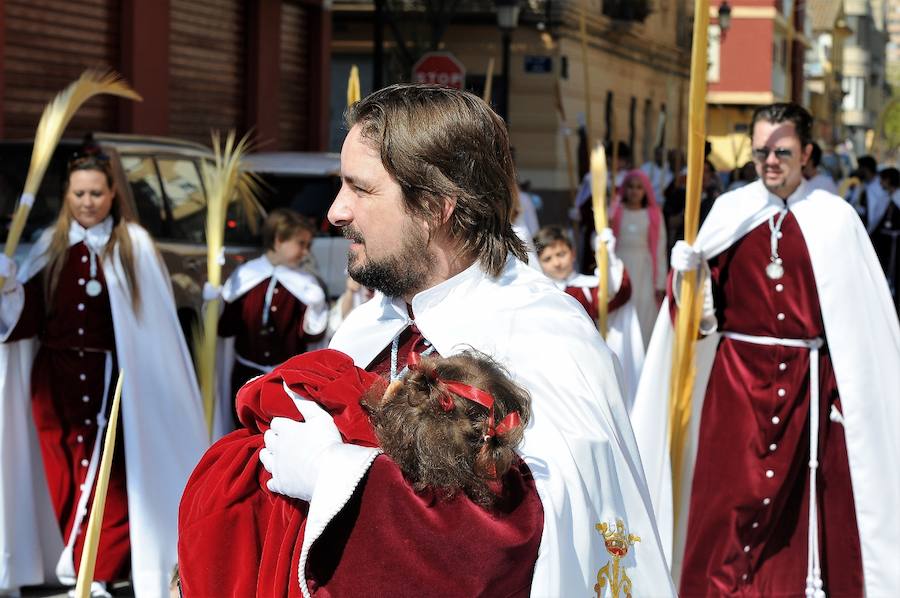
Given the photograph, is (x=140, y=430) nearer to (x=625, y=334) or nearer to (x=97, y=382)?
(x=97, y=382)

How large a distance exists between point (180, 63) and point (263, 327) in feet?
26.2

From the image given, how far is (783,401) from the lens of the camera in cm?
593

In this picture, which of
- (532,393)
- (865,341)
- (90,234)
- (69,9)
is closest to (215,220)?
(90,234)

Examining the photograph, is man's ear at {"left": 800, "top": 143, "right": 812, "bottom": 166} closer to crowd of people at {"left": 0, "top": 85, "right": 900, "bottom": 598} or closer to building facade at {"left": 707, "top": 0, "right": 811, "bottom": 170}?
crowd of people at {"left": 0, "top": 85, "right": 900, "bottom": 598}

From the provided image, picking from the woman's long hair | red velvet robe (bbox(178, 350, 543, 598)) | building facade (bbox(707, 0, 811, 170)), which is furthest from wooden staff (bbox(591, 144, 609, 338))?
building facade (bbox(707, 0, 811, 170))

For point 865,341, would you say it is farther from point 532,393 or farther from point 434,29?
point 434,29

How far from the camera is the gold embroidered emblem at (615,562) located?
2.51m

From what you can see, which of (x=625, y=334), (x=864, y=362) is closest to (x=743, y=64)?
(x=625, y=334)

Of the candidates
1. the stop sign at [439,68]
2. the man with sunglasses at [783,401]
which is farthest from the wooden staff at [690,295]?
the stop sign at [439,68]

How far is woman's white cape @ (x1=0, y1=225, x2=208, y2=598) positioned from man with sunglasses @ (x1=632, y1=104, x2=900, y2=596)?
1956 millimetres

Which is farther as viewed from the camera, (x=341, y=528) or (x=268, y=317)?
(x=268, y=317)

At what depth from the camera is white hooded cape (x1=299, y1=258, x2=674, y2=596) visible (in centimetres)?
238

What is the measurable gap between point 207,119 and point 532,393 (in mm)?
13819

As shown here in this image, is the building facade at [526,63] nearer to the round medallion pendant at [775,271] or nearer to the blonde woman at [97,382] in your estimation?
the blonde woman at [97,382]
